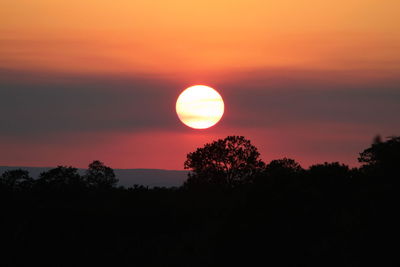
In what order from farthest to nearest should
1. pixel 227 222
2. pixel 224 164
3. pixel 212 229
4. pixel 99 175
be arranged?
pixel 99 175 < pixel 224 164 < pixel 212 229 < pixel 227 222

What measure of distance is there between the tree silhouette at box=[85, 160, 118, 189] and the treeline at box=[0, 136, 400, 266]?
131 ft

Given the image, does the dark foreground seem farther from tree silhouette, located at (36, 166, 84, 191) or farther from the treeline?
tree silhouette, located at (36, 166, 84, 191)

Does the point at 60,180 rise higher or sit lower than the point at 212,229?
higher

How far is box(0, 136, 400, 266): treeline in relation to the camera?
41781 mm

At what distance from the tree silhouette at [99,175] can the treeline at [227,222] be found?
131 ft

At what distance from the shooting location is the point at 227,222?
4588 cm

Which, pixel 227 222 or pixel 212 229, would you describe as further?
pixel 212 229

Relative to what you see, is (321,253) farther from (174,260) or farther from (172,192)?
(172,192)

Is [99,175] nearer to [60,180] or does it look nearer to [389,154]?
[60,180]

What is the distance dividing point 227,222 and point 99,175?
10317 cm

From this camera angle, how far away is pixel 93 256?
59531mm

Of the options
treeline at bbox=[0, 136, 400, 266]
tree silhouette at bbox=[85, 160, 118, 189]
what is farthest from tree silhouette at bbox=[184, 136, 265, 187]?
tree silhouette at bbox=[85, 160, 118, 189]

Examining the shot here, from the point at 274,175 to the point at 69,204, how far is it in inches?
1453

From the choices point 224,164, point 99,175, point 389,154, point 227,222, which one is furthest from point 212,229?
point 99,175
